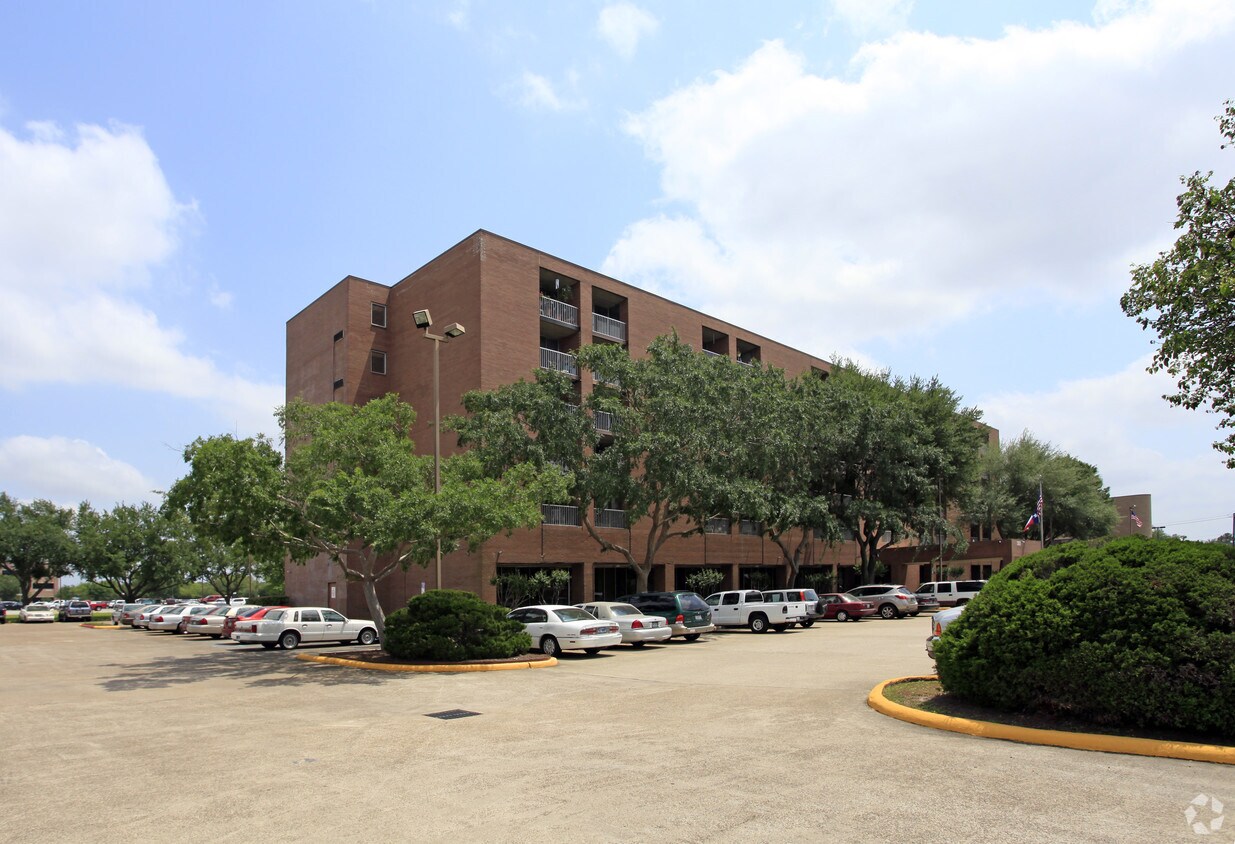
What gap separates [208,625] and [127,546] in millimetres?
37488

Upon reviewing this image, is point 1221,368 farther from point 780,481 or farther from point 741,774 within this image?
point 780,481

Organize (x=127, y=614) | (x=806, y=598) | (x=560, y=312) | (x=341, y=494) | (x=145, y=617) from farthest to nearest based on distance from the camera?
1. (x=127, y=614)
2. (x=145, y=617)
3. (x=560, y=312)
4. (x=806, y=598)
5. (x=341, y=494)

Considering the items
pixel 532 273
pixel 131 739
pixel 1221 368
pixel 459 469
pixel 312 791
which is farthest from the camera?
pixel 532 273

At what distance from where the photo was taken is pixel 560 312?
130 feet

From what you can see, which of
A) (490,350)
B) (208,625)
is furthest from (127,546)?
(490,350)

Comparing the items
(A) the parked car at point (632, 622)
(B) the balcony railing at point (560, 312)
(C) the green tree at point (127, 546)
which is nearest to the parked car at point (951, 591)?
(B) the balcony railing at point (560, 312)

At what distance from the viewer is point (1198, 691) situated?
30.1 feet

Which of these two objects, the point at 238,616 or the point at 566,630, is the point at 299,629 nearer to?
the point at 238,616

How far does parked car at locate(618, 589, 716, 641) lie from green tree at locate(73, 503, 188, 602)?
49.2 meters

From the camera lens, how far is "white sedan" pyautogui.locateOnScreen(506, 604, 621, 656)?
23188mm

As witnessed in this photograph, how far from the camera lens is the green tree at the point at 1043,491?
6462cm

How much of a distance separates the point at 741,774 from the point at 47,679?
59.4 ft

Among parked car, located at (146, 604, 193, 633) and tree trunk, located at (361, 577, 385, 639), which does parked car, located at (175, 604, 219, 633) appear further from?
tree trunk, located at (361, 577, 385, 639)

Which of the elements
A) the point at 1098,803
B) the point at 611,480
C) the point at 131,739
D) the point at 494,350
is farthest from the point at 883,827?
the point at 494,350
